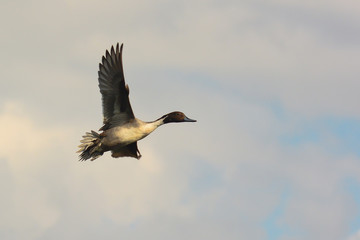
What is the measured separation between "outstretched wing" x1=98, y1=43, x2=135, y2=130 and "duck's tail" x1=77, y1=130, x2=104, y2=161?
1.40 feet

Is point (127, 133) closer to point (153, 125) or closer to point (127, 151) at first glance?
point (153, 125)

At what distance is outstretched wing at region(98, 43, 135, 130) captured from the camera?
23.7 meters

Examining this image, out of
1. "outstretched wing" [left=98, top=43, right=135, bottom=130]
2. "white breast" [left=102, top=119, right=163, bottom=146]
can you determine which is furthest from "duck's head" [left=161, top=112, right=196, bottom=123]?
"outstretched wing" [left=98, top=43, right=135, bottom=130]

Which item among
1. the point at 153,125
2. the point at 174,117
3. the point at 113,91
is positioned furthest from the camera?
the point at 174,117

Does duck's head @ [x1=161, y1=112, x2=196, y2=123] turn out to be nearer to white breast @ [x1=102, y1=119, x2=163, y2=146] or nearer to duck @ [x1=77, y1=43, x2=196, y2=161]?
duck @ [x1=77, y1=43, x2=196, y2=161]

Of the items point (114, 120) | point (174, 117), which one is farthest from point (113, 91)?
point (174, 117)

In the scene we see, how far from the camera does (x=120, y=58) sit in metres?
23.6

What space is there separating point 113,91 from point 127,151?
315 centimetres

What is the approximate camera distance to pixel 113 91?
23922 mm

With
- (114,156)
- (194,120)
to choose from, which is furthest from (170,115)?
(114,156)

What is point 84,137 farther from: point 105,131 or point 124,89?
point 124,89

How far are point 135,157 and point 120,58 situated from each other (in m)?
4.28

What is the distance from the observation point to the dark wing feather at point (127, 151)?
2622 cm

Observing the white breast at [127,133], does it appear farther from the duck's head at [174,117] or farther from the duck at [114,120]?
the duck's head at [174,117]
